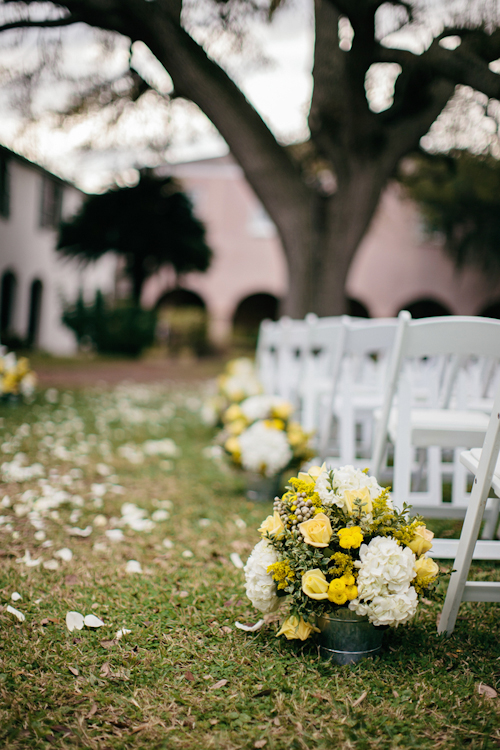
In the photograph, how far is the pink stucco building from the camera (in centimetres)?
2317

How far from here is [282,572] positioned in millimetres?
2018

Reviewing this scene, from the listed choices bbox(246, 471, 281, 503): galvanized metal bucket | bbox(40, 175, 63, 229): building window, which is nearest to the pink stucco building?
bbox(40, 175, 63, 229): building window

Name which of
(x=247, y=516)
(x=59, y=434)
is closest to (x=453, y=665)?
(x=247, y=516)

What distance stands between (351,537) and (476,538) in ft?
1.31

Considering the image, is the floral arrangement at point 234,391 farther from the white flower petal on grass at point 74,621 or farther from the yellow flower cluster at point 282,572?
the yellow flower cluster at point 282,572

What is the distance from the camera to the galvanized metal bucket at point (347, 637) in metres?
2.04

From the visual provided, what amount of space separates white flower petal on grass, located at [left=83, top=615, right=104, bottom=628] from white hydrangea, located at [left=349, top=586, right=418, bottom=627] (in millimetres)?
972

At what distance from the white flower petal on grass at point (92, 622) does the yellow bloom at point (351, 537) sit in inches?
39.1

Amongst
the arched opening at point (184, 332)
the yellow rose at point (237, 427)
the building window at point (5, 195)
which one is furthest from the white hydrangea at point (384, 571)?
the arched opening at point (184, 332)

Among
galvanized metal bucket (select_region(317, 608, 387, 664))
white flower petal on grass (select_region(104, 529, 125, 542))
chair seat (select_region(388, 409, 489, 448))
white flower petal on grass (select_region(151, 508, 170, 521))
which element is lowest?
white flower petal on grass (select_region(151, 508, 170, 521))

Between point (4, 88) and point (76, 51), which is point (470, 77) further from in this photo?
point (4, 88)

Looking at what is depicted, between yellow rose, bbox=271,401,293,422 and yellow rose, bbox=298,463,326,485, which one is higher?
yellow rose, bbox=298,463,326,485

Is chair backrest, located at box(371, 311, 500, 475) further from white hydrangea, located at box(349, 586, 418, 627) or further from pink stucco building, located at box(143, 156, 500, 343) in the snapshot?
pink stucco building, located at box(143, 156, 500, 343)

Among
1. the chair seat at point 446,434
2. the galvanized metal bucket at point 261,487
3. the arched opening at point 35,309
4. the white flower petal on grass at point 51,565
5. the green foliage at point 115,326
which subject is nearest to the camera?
the chair seat at point 446,434
